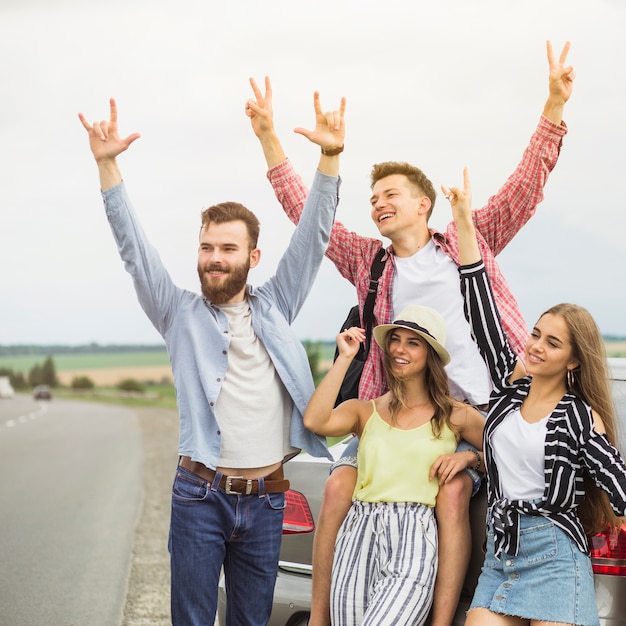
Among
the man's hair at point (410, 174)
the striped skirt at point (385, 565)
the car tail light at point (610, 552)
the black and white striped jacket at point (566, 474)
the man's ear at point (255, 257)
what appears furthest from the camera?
the man's hair at point (410, 174)

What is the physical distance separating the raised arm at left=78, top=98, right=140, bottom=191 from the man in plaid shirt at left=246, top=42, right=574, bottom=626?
66 centimetres

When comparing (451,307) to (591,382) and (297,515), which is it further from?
(297,515)

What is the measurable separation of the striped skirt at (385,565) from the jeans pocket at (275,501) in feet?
0.89

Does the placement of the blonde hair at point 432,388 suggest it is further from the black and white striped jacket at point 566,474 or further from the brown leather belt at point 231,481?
the brown leather belt at point 231,481

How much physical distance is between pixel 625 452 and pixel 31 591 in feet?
17.8

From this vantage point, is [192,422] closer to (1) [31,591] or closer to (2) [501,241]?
Answer: (2) [501,241]

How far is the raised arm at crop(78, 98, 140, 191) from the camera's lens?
344cm

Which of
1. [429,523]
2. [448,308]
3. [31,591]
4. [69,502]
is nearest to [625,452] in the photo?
[429,523]

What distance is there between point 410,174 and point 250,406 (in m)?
1.35

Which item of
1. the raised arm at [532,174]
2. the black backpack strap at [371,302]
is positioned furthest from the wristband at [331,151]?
the raised arm at [532,174]

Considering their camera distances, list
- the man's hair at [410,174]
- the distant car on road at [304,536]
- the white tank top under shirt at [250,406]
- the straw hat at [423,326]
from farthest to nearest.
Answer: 1. the man's hair at [410,174]
2. the straw hat at [423,326]
3. the white tank top under shirt at [250,406]
4. the distant car on road at [304,536]

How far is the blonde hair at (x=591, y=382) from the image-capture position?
3051 mm

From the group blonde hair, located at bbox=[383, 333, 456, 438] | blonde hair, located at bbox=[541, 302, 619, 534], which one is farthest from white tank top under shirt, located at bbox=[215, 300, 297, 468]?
blonde hair, located at bbox=[541, 302, 619, 534]

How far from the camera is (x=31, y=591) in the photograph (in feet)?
23.6
